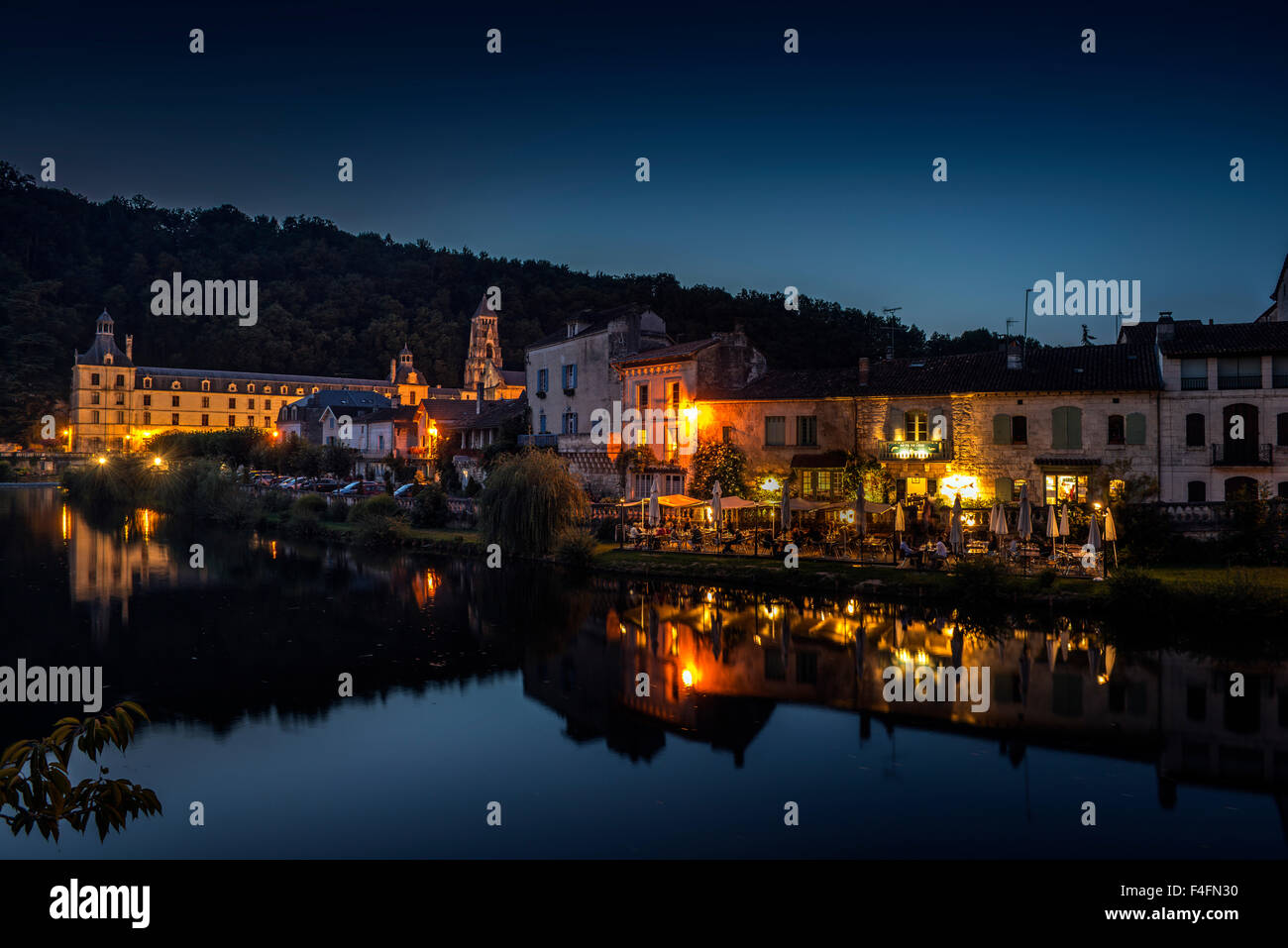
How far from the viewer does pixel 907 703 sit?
16.2 meters

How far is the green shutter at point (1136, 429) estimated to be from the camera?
31.8m

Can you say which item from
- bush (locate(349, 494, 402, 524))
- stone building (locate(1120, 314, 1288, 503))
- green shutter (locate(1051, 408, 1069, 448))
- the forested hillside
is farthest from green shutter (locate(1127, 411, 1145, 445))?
the forested hillside

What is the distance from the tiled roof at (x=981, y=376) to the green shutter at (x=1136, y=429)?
1014 mm

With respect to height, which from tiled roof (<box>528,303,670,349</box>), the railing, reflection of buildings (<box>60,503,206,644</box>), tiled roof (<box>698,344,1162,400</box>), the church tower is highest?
the church tower

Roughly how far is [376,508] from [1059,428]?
31533mm

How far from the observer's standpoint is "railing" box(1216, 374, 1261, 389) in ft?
101

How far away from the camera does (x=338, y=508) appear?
156 ft

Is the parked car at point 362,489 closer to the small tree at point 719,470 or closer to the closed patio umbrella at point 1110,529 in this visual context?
the small tree at point 719,470

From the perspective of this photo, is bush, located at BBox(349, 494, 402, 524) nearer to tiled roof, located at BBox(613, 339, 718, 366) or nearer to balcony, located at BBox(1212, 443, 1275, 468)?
tiled roof, located at BBox(613, 339, 718, 366)

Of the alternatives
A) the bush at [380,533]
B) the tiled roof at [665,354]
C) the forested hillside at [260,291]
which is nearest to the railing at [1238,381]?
the tiled roof at [665,354]

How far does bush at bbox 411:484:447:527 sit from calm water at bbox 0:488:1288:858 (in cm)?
1594

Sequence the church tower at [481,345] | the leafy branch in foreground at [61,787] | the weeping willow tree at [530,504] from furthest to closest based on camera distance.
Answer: the church tower at [481,345] → the weeping willow tree at [530,504] → the leafy branch in foreground at [61,787]

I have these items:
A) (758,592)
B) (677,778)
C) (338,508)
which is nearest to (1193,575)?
(758,592)
